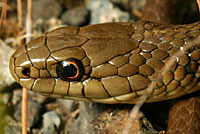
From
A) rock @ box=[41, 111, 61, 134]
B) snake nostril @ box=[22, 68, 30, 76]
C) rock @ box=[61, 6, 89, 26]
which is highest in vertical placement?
rock @ box=[61, 6, 89, 26]

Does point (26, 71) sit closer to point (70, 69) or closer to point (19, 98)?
point (70, 69)

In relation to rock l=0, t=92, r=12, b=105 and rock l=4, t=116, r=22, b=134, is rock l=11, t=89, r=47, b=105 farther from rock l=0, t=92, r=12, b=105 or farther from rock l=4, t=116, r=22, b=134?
rock l=4, t=116, r=22, b=134

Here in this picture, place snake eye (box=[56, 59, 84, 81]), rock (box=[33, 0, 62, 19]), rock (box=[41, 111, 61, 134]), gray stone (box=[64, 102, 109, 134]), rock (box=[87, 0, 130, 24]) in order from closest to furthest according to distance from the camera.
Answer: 1. snake eye (box=[56, 59, 84, 81])
2. gray stone (box=[64, 102, 109, 134])
3. rock (box=[41, 111, 61, 134])
4. rock (box=[87, 0, 130, 24])
5. rock (box=[33, 0, 62, 19])

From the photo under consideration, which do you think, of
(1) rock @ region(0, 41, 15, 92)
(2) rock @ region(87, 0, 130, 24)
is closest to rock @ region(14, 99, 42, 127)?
(1) rock @ region(0, 41, 15, 92)

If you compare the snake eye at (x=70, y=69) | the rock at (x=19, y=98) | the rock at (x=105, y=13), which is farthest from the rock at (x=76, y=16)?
the snake eye at (x=70, y=69)

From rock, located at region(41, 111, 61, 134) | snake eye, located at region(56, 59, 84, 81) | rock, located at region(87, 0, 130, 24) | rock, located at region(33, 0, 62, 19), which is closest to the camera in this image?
snake eye, located at region(56, 59, 84, 81)

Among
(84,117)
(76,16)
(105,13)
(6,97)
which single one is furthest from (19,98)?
(105,13)
